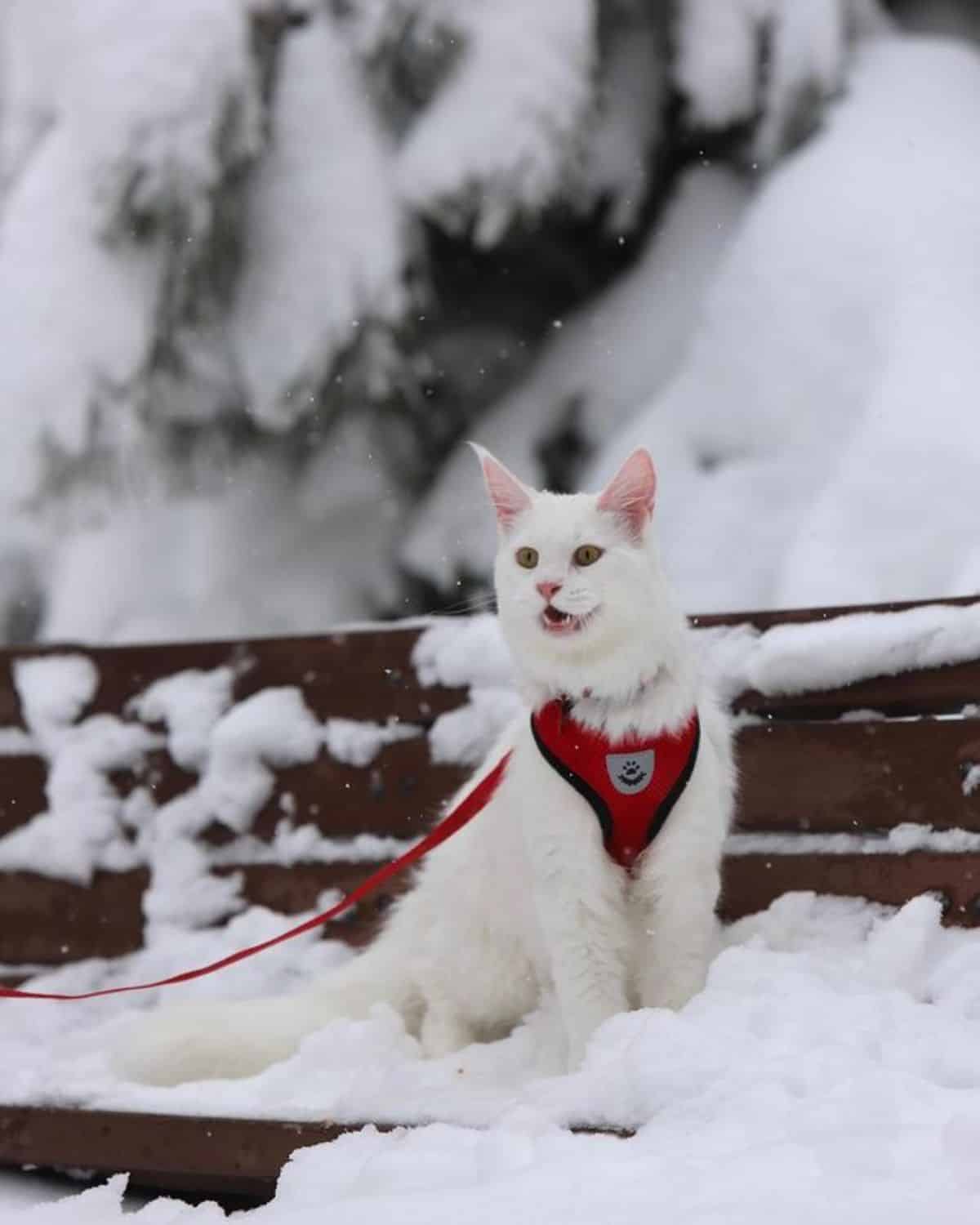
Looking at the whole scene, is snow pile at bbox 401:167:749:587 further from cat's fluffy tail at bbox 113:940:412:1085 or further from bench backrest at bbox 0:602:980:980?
cat's fluffy tail at bbox 113:940:412:1085

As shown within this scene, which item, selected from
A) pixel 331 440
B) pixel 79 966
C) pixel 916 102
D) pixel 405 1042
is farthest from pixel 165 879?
pixel 916 102

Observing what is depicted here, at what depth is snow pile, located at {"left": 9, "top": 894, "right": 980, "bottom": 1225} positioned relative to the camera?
1.28 m

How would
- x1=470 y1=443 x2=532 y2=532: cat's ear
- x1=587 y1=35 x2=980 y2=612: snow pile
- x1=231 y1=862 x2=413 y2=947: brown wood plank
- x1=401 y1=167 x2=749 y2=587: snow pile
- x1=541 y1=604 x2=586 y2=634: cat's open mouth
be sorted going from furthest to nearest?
x1=401 y1=167 x2=749 y2=587: snow pile, x1=231 y1=862 x2=413 y2=947: brown wood plank, x1=587 y1=35 x2=980 y2=612: snow pile, x1=470 y1=443 x2=532 y2=532: cat's ear, x1=541 y1=604 x2=586 y2=634: cat's open mouth

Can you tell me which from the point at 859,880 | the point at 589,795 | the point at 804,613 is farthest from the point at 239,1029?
the point at 804,613

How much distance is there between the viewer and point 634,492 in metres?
2.03

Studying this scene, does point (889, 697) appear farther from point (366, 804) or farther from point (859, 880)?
point (366, 804)

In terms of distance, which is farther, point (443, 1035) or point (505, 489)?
point (443, 1035)

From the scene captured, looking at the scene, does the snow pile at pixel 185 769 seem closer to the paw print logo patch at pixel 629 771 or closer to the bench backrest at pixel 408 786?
the bench backrest at pixel 408 786

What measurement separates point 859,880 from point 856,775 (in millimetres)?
185

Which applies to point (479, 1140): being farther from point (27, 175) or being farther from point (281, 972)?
point (27, 175)

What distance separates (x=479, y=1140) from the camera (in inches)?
61.0

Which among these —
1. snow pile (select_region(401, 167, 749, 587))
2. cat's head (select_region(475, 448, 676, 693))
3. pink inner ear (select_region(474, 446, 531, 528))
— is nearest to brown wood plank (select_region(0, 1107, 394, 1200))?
cat's head (select_region(475, 448, 676, 693))

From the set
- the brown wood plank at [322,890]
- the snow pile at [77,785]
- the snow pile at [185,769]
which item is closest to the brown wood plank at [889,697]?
the snow pile at [185,769]

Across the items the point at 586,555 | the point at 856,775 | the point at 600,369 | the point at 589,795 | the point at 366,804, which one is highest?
the point at 600,369
